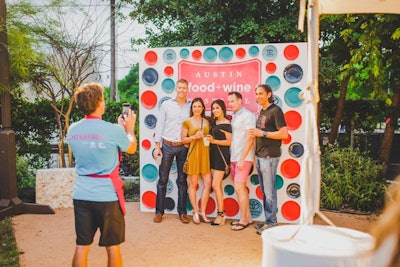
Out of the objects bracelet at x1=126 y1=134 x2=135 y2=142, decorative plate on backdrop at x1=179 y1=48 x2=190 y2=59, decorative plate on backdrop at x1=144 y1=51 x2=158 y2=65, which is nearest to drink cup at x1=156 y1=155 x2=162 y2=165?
decorative plate on backdrop at x1=144 y1=51 x2=158 y2=65

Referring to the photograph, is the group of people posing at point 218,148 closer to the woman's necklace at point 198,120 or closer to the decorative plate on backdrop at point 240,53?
the woman's necklace at point 198,120

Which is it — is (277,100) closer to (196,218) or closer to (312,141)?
(196,218)

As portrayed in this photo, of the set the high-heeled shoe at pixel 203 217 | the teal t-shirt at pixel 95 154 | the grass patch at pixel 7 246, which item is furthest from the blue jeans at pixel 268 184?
the grass patch at pixel 7 246

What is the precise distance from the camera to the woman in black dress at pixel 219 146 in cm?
550

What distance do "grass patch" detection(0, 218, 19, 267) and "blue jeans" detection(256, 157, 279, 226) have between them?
2796 mm

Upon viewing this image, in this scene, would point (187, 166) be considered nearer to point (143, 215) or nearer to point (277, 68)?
point (143, 215)

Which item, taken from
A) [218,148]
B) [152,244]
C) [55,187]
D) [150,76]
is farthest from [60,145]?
[152,244]

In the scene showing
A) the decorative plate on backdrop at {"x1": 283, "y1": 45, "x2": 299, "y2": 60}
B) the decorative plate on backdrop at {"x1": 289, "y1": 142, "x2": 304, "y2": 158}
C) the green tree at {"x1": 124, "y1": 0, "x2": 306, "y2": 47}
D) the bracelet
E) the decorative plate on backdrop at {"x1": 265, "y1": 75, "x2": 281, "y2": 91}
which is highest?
the green tree at {"x1": 124, "y1": 0, "x2": 306, "y2": 47}

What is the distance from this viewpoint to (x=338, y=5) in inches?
99.6

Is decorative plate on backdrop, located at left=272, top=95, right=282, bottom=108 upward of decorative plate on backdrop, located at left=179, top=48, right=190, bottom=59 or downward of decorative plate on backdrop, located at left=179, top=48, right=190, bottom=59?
downward

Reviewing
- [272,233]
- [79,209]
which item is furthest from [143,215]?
[272,233]

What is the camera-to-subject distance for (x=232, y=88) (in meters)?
5.75

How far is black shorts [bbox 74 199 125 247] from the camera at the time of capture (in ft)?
9.87

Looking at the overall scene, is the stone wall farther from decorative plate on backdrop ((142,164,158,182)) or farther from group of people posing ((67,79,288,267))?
group of people posing ((67,79,288,267))
